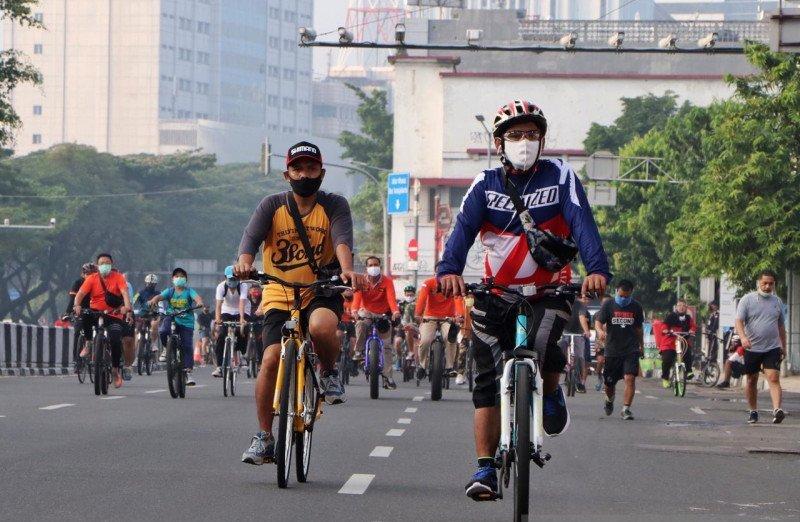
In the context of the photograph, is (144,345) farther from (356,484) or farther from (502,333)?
(502,333)

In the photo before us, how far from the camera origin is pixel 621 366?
70.8 ft

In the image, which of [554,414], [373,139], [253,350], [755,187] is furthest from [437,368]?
[373,139]

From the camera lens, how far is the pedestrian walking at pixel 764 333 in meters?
20.5

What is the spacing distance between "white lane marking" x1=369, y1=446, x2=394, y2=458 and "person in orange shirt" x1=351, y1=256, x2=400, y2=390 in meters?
9.60

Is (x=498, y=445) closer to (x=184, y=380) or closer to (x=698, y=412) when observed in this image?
(x=184, y=380)

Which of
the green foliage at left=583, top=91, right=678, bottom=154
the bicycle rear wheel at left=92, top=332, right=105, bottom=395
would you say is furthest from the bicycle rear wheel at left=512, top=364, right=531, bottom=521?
the green foliage at left=583, top=91, right=678, bottom=154

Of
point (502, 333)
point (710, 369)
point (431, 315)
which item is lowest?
point (710, 369)

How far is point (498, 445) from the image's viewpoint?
8719mm

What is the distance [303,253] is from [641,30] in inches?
3320

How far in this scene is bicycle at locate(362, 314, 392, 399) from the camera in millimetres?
22344

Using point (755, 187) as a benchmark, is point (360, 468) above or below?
below

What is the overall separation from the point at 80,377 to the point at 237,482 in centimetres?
1602

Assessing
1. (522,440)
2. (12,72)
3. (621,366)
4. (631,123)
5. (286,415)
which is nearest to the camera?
(522,440)

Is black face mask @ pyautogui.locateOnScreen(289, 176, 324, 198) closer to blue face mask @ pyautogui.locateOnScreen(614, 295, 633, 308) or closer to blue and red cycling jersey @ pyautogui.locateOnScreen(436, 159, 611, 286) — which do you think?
blue and red cycling jersey @ pyautogui.locateOnScreen(436, 159, 611, 286)
